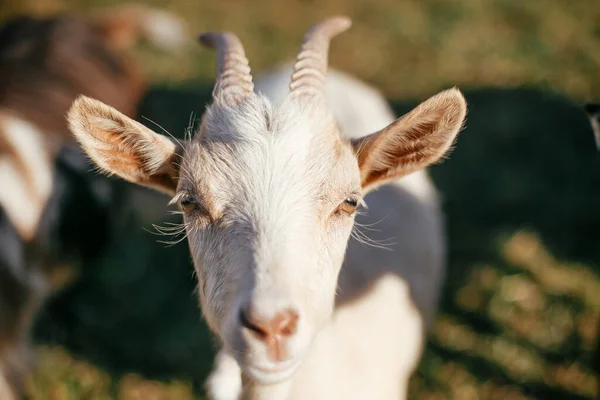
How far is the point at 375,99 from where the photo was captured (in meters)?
4.99

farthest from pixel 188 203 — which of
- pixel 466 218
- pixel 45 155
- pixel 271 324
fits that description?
pixel 466 218

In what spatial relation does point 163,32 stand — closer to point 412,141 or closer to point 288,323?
point 412,141

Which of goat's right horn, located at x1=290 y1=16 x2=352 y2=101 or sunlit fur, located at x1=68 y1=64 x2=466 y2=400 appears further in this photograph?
goat's right horn, located at x1=290 y1=16 x2=352 y2=101

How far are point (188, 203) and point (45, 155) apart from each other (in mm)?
2653

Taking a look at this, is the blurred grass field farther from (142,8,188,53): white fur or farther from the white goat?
the white goat

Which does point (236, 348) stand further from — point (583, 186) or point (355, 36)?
point (355, 36)

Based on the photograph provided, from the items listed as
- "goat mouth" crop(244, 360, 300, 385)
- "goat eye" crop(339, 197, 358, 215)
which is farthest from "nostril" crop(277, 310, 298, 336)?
"goat eye" crop(339, 197, 358, 215)

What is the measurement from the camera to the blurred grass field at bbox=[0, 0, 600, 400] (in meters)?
4.44

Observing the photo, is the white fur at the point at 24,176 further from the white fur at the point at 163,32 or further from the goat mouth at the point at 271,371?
the goat mouth at the point at 271,371

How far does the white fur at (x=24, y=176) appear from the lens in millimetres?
4383

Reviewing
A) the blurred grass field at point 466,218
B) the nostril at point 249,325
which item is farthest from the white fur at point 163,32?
the nostril at point 249,325

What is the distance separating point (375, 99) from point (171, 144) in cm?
265

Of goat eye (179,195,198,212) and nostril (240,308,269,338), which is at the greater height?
goat eye (179,195,198,212)

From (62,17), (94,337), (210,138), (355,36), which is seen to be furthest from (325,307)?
(355,36)
